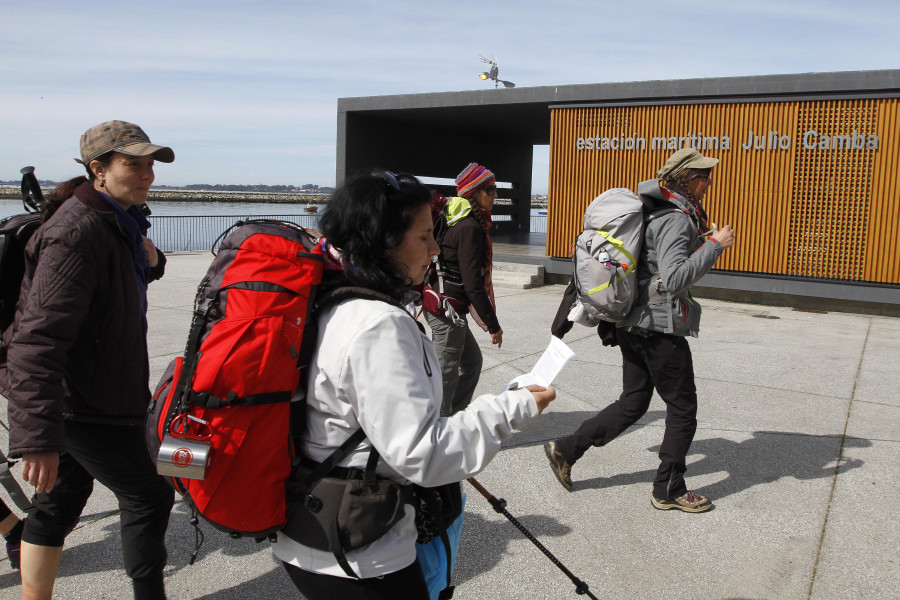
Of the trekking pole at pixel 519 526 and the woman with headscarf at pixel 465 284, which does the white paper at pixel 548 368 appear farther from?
the woman with headscarf at pixel 465 284

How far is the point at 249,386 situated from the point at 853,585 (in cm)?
288

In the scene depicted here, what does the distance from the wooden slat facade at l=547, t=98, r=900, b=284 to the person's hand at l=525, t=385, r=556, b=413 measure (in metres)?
10.5

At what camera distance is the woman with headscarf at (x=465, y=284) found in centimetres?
452

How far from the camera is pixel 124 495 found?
2488 mm

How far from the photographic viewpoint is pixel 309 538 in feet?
5.67

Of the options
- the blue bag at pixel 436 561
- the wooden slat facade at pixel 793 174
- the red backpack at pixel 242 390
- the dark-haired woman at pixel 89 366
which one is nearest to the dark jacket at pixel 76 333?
the dark-haired woman at pixel 89 366

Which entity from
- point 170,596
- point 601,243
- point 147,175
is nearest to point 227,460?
point 147,175

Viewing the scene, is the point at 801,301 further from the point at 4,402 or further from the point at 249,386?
the point at 249,386

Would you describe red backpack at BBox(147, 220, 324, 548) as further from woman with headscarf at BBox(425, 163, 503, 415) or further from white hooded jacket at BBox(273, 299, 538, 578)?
woman with headscarf at BBox(425, 163, 503, 415)

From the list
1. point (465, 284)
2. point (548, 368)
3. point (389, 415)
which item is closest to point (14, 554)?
point (389, 415)

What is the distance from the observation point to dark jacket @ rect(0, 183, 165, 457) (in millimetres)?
2186

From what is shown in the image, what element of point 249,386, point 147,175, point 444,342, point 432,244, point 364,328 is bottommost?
point 444,342

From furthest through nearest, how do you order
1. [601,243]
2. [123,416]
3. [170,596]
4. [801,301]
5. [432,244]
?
1. [801,301]
2. [601,243]
3. [170,596]
4. [123,416]
5. [432,244]

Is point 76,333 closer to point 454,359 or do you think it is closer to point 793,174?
point 454,359
